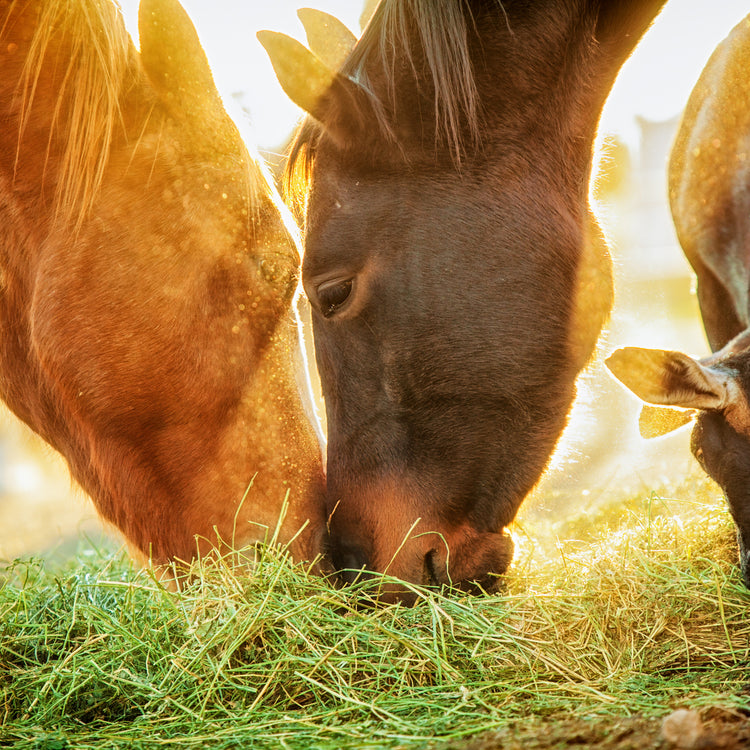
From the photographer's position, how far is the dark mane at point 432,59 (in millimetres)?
2146

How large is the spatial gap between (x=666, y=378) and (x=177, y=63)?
A: 1.81 m

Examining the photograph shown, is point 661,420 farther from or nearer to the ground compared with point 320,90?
nearer to the ground

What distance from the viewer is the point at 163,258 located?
225 cm

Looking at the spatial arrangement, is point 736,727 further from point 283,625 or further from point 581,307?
point 581,307

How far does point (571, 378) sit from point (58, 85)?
1.92 meters

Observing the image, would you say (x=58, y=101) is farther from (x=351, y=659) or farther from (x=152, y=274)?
(x=351, y=659)

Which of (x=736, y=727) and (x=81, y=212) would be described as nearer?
(x=736, y=727)

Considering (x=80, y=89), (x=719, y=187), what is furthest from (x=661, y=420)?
(x=80, y=89)

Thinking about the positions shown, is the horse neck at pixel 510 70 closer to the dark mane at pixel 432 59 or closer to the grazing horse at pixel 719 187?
the dark mane at pixel 432 59

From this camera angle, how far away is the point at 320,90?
2.10m

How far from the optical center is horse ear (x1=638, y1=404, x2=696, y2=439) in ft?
7.54

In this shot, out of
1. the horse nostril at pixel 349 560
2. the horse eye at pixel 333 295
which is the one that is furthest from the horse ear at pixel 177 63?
the horse nostril at pixel 349 560

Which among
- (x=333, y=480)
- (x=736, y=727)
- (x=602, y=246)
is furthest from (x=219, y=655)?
(x=602, y=246)

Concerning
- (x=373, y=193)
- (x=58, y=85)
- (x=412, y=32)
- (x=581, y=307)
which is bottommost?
(x=581, y=307)
